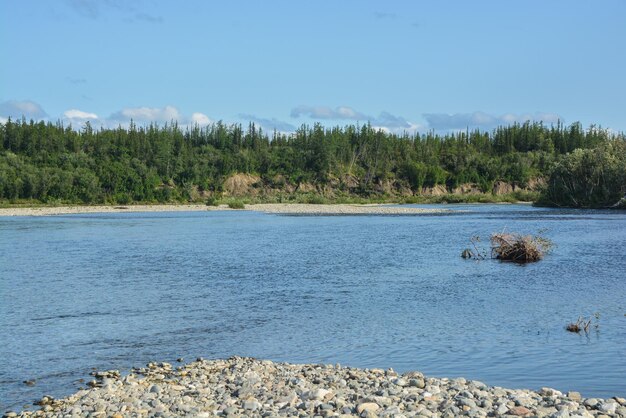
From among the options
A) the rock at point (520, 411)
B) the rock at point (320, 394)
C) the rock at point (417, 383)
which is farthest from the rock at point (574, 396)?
the rock at point (320, 394)

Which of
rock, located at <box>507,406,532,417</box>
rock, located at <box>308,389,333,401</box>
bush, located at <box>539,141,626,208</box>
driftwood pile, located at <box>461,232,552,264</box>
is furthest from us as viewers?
bush, located at <box>539,141,626,208</box>

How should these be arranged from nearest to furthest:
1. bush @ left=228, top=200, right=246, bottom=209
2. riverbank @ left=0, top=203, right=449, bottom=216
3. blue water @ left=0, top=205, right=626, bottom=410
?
1. blue water @ left=0, top=205, right=626, bottom=410
2. riverbank @ left=0, top=203, right=449, bottom=216
3. bush @ left=228, top=200, right=246, bottom=209

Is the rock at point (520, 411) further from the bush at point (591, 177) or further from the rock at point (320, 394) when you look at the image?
the bush at point (591, 177)

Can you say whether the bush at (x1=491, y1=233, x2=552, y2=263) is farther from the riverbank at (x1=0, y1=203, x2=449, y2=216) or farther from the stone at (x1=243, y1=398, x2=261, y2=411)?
the riverbank at (x1=0, y1=203, x2=449, y2=216)

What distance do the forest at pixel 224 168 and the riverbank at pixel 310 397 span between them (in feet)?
339

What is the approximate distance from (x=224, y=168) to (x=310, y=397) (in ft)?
513

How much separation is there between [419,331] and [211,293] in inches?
461

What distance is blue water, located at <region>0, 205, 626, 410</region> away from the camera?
1894 cm

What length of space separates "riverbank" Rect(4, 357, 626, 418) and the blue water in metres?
1.59

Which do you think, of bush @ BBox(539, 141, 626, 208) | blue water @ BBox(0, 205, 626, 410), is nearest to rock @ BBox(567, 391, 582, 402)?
blue water @ BBox(0, 205, 626, 410)

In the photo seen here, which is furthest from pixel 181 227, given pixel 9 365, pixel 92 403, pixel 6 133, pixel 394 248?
pixel 6 133

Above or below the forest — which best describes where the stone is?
below

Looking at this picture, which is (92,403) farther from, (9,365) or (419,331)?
(419,331)

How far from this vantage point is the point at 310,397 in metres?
14.3
